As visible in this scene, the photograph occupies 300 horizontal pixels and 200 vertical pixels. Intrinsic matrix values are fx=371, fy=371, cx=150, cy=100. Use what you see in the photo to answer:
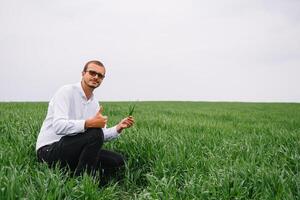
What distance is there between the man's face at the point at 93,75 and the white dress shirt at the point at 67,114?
0.20 metres

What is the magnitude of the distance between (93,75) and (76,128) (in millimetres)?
840

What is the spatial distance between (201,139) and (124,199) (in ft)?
9.04

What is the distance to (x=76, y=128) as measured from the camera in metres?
5.02

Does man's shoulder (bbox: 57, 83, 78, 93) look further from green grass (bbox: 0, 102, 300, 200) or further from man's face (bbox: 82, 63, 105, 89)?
green grass (bbox: 0, 102, 300, 200)

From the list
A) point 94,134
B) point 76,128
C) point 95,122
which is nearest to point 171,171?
point 94,134

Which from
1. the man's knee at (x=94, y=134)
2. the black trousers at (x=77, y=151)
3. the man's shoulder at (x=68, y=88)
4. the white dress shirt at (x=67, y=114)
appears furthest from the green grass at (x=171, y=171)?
the man's shoulder at (x=68, y=88)

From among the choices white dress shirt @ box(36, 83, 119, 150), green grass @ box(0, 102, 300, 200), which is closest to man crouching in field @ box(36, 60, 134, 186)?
white dress shirt @ box(36, 83, 119, 150)

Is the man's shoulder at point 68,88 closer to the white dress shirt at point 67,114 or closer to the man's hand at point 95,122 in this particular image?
the white dress shirt at point 67,114

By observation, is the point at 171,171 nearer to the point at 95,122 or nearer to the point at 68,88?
the point at 95,122

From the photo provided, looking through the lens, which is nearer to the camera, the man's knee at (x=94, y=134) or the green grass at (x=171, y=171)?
the green grass at (x=171, y=171)

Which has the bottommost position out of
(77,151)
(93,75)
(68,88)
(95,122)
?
(77,151)

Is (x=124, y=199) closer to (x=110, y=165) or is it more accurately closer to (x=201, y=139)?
(x=110, y=165)

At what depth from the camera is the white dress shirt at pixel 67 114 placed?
5.03m

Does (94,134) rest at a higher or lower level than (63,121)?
lower
